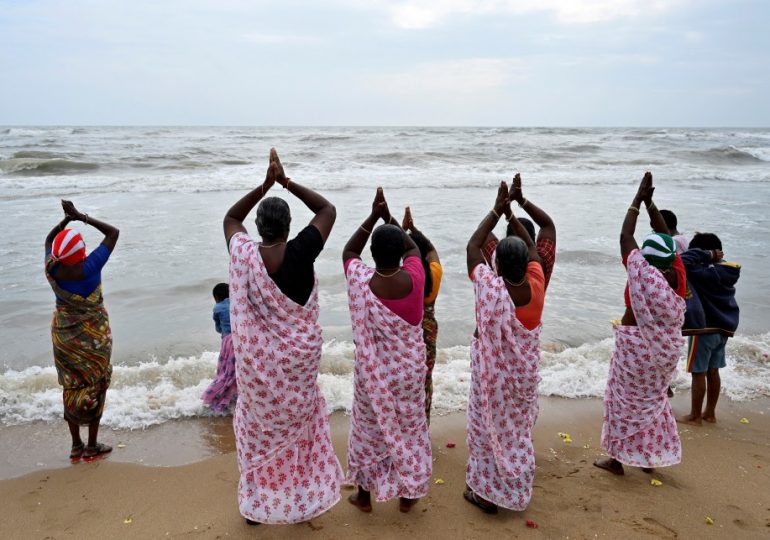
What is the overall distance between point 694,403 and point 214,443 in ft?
12.6

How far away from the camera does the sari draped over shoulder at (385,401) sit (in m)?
3.18

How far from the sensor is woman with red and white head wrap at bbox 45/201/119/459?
3850mm

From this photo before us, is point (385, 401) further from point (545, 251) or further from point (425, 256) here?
point (545, 251)

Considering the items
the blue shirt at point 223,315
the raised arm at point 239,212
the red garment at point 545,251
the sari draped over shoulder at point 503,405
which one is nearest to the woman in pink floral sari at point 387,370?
the sari draped over shoulder at point 503,405

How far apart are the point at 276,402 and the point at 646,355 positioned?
224 cm

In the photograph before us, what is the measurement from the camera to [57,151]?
28.1 metres

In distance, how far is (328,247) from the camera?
37.0 ft

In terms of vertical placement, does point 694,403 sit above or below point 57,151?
below

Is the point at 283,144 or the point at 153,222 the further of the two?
the point at 283,144

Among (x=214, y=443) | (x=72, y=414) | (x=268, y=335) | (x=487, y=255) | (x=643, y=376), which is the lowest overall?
(x=214, y=443)

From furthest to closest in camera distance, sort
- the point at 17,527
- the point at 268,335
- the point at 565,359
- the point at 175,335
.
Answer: the point at 175,335 < the point at 565,359 < the point at 17,527 < the point at 268,335

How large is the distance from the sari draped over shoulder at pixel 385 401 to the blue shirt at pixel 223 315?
1.88 metres

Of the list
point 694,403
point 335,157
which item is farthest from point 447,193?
point 694,403

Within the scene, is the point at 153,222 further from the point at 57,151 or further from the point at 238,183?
the point at 57,151
